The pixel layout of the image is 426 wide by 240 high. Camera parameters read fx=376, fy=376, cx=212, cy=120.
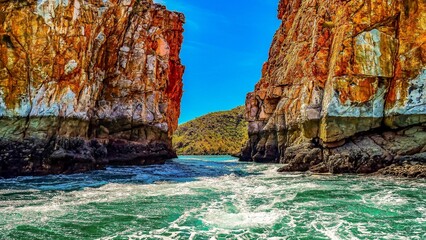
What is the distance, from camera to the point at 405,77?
112 feet

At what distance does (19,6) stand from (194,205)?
24.3 meters

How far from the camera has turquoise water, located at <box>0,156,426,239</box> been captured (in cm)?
1313

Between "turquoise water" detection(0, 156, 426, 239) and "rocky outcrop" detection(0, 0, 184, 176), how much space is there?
21.7ft

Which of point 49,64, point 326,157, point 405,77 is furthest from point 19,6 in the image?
point 405,77

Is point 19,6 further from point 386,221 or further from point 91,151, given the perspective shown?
point 386,221

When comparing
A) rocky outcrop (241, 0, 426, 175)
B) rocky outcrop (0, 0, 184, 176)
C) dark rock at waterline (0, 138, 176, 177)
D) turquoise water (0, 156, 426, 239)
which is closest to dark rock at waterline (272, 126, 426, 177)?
rocky outcrop (241, 0, 426, 175)

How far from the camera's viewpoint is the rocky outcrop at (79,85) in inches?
1217

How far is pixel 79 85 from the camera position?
3628cm

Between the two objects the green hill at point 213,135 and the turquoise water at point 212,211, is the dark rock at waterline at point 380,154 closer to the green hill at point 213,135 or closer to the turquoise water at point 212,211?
the turquoise water at point 212,211

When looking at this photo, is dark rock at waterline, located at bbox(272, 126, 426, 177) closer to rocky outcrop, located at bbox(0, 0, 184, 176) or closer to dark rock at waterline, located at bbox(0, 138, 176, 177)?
dark rock at waterline, located at bbox(0, 138, 176, 177)

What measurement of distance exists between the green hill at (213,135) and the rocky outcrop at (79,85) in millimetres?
74308

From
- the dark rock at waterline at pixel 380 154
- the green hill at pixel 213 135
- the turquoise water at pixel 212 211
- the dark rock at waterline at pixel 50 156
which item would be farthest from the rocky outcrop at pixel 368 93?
the green hill at pixel 213 135

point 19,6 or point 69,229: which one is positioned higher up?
point 19,6

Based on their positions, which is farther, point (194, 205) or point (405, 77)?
point (405, 77)
